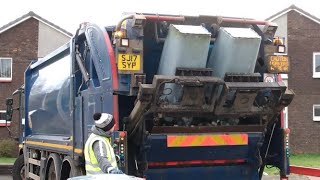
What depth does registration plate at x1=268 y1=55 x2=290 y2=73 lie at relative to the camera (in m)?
7.22

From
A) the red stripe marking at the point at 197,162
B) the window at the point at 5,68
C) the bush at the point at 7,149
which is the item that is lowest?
the bush at the point at 7,149

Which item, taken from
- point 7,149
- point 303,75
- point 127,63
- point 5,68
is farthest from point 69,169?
point 5,68

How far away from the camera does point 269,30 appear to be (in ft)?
24.1

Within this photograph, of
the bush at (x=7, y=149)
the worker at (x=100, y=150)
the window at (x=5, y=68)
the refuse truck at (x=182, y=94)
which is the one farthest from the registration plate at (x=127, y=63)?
the window at (x=5, y=68)

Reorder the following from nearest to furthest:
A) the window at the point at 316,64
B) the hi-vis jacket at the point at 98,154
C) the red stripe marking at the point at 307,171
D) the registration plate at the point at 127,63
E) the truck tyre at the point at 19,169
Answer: the hi-vis jacket at the point at 98,154
the registration plate at the point at 127,63
the red stripe marking at the point at 307,171
the truck tyre at the point at 19,169
the window at the point at 316,64

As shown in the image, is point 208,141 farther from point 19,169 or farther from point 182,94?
point 19,169

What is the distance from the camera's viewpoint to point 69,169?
26.4 feet

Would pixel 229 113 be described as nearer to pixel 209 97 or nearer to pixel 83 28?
pixel 209 97

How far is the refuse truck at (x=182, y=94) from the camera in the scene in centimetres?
650

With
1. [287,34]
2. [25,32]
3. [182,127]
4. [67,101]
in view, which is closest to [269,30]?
[182,127]

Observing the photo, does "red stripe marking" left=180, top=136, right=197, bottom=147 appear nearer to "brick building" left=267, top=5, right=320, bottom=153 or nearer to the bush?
"brick building" left=267, top=5, right=320, bottom=153

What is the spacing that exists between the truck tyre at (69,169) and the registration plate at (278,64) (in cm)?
287

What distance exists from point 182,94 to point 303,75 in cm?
1687

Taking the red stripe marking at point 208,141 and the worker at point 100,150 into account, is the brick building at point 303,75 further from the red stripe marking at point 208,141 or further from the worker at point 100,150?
the worker at point 100,150
